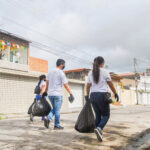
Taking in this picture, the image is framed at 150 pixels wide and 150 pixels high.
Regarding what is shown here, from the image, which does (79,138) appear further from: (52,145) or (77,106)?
(77,106)

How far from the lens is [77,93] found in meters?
21.5

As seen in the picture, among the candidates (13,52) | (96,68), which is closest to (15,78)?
(13,52)

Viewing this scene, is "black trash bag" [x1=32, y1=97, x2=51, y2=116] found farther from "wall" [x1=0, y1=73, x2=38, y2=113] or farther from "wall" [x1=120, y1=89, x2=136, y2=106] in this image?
"wall" [x1=120, y1=89, x2=136, y2=106]

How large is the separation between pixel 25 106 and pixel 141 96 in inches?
1195

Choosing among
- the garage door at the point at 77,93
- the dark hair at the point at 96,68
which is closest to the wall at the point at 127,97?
the garage door at the point at 77,93

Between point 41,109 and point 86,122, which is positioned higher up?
point 41,109

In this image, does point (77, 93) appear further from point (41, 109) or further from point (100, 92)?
point (100, 92)

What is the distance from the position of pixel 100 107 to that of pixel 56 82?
A: 5.17ft

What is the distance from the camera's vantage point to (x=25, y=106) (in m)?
14.1

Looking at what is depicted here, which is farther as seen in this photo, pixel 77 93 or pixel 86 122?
pixel 77 93

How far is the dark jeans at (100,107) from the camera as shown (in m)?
3.91

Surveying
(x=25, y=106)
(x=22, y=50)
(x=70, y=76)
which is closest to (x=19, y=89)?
(x=25, y=106)

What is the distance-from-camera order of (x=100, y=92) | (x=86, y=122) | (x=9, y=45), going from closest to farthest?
(x=86, y=122) < (x=100, y=92) < (x=9, y=45)

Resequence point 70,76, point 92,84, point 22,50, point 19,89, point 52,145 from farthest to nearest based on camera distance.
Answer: point 70,76 < point 22,50 < point 19,89 < point 92,84 < point 52,145
